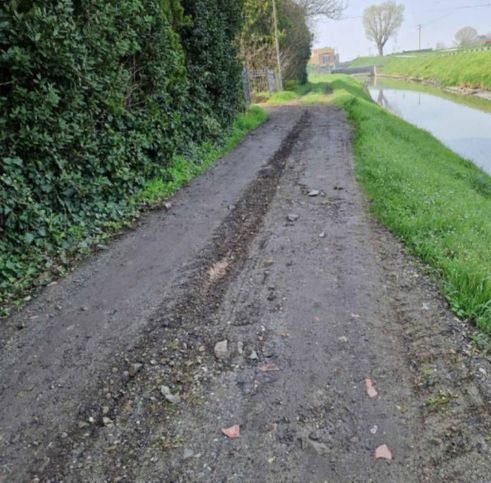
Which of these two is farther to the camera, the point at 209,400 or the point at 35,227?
the point at 35,227

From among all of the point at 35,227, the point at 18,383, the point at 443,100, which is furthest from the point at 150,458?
the point at 443,100

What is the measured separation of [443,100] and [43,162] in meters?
28.0

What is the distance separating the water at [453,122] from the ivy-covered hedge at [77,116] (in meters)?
9.15

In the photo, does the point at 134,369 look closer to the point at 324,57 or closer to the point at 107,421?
the point at 107,421

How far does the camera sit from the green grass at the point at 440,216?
3.56 meters

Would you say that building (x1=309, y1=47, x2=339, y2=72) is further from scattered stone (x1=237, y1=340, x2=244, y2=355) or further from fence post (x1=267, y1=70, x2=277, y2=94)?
scattered stone (x1=237, y1=340, x2=244, y2=355)

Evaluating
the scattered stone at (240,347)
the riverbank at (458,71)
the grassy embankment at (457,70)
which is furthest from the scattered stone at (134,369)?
the grassy embankment at (457,70)

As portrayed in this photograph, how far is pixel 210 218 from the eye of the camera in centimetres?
560

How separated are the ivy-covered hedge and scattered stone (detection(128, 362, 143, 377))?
1.65 m

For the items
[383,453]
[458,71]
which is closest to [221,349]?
[383,453]

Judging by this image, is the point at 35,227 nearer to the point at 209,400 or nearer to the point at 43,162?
the point at 43,162

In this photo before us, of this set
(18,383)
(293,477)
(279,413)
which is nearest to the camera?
(293,477)

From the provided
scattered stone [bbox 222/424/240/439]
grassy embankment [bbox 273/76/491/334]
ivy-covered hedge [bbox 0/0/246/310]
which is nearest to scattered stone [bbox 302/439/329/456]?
scattered stone [bbox 222/424/240/439]

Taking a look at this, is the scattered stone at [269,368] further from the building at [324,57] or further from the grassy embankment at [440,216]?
the building at [324,57]
